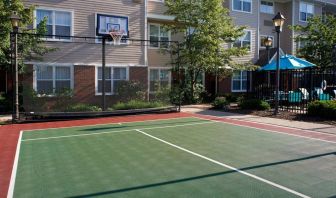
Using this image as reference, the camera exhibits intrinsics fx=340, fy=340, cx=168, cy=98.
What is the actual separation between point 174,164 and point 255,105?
11.7m

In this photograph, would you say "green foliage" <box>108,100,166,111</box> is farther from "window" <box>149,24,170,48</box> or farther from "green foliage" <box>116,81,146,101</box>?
"window" <box>149,24,170,48</box>

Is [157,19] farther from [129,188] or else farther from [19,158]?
[129,188]

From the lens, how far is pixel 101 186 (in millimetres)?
5945

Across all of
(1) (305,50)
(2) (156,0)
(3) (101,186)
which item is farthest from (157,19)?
(3) (101,186)

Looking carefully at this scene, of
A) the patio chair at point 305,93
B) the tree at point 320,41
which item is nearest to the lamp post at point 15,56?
the patio chair at point 305,93

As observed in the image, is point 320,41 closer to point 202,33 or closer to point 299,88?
point 299,88

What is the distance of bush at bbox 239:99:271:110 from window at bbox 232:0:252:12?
41.2 ft

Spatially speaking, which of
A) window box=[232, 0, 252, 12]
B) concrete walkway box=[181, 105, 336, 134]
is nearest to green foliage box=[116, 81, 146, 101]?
concrete walkway box=[181, 105, 336, 134]

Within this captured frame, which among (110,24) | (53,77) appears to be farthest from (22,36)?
(110,24)

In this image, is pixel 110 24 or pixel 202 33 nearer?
pixel 110 24

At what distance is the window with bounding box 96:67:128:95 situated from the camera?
832 inches

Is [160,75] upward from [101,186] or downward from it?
upward

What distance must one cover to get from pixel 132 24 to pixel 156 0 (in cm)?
343

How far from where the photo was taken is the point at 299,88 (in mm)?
19031
